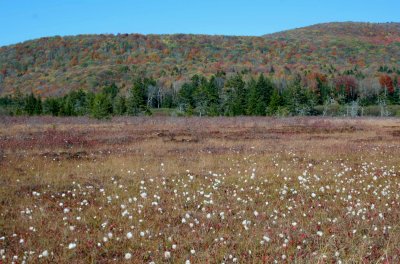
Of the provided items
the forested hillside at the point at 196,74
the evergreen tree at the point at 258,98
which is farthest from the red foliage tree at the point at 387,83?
the evergreen tree at the point at 258,98

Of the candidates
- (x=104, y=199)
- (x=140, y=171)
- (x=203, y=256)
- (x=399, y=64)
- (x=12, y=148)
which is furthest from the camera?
(x=399, y=64)

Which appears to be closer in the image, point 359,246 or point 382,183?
point 359,246

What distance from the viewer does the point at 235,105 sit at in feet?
258

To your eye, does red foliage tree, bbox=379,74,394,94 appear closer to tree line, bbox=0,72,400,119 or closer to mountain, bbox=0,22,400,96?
tree line, bbox=0,72,400,119

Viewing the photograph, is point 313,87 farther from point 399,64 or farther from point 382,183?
point 382,183

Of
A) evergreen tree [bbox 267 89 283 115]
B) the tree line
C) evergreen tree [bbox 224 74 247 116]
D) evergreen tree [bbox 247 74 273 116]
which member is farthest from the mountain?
evergreen tree [bbox 267 89 283 115]

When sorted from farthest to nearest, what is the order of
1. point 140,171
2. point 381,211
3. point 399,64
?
point 399,64 → point 140,171 → point 381,211

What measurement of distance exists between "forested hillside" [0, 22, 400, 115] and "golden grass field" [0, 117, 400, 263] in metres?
44.8

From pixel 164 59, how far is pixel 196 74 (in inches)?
1776

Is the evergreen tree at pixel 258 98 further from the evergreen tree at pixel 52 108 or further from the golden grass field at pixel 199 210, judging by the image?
the golden grass field at pixel 199 210

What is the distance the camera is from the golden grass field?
6195 millimetres

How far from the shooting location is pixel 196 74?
112 m

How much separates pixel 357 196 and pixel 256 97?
70.6 meters

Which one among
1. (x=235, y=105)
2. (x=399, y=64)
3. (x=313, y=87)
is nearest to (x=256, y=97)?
(x=235, y=105)
